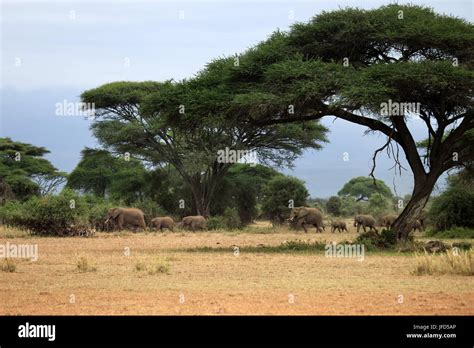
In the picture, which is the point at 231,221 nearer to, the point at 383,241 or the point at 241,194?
the point at 241,194

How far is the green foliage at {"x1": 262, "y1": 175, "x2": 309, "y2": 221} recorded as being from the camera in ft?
145

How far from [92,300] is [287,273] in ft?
16.3

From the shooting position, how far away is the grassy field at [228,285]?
39.7 feet

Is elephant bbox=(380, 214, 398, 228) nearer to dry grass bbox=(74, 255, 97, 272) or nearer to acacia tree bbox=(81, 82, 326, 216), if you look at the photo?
acacia tree bbox=(81, 82, 326, 216)

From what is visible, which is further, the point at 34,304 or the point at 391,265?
the point at 391,265

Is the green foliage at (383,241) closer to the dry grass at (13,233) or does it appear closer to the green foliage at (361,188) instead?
the dry grass at (13,233)

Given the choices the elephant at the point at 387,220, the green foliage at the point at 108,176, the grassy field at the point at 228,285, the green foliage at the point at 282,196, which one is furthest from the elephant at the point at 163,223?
the green foliage at the point at 108,176

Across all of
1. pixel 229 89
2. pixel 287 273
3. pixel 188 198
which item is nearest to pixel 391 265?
pixel 287 273

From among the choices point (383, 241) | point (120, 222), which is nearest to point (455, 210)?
point (383, 241)

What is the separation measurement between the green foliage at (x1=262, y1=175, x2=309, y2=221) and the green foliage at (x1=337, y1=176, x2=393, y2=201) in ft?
99.6

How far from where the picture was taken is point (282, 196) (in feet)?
145

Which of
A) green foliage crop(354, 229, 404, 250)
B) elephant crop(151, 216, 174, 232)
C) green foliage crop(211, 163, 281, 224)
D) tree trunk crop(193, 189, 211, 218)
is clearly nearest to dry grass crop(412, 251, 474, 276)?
green foliage crop(354, 229, 404, 250)
